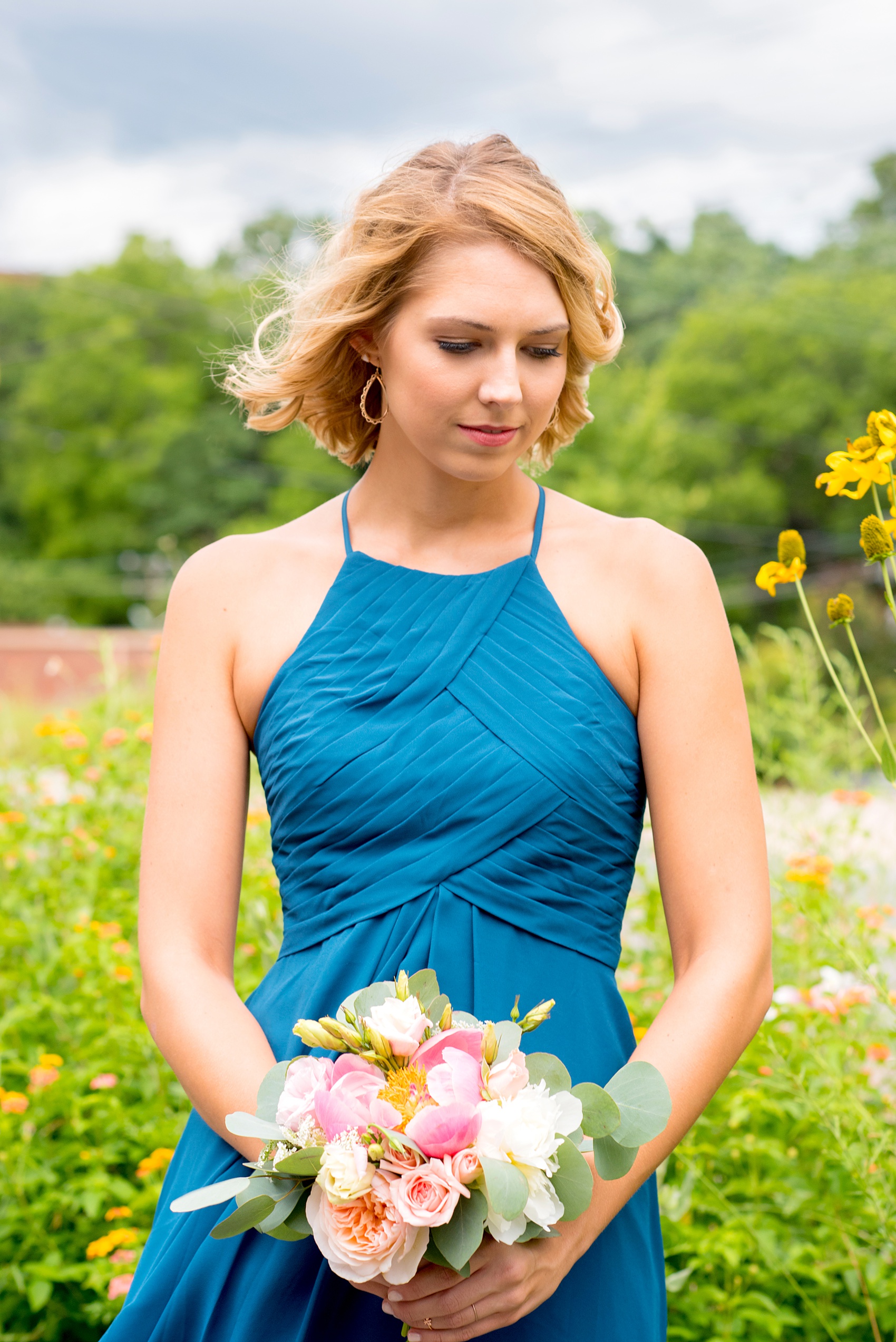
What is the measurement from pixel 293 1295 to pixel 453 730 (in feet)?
2.27

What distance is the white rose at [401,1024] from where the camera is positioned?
1161 mm

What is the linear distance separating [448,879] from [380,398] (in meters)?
0.78

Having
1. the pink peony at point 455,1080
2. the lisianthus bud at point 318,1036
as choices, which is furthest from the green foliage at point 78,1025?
the pink peony at point 455,1080

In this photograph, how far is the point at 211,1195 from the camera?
3.99 ft

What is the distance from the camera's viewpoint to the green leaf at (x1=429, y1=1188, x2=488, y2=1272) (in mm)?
1121

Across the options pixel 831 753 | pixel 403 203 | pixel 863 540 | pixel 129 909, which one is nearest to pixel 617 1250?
pixel 863 540

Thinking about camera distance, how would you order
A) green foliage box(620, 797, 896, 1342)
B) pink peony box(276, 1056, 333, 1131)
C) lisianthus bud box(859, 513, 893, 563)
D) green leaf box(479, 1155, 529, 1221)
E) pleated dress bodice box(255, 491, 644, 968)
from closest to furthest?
green leaf box(479, 1155, 529, 1221) → pink peony box(276, 1056, 333, 1131) → pleated dress bodice box(255, 491, 644, 968) → lisianthus bud box(859, 513, 893, 563) → green foliage box(620, 797, 896, 1342)

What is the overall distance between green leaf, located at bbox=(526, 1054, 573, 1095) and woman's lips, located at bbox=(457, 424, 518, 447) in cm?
76

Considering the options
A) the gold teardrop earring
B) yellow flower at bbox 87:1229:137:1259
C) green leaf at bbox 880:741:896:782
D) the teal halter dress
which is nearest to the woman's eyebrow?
the gold teardrop earring

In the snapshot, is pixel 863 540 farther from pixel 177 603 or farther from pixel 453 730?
pixel 177 603

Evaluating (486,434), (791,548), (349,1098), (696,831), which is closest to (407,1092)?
(349,1098)

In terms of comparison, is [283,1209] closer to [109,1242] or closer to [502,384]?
[502,384]

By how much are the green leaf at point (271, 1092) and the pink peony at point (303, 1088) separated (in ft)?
0.18

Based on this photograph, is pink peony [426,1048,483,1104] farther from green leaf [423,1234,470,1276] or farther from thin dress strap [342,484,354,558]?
thin dress strap [342,484,354,558]
